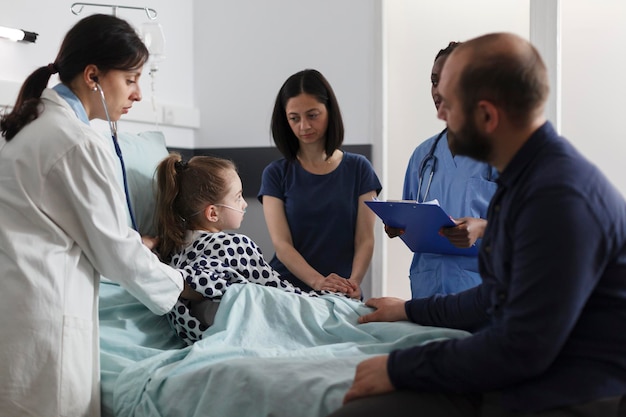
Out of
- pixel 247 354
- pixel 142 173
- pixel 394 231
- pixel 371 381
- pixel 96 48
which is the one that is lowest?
pixel 247 354

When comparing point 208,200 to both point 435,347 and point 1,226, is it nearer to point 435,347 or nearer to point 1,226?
point 1,226

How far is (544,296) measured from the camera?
1246 millimetres

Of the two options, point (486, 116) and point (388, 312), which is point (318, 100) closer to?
point (388, 312)

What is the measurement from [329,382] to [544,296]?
50 cm

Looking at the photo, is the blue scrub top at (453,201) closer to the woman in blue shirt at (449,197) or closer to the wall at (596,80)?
the woman in blue shirt at (449,197)

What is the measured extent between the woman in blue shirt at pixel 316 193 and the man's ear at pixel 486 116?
A: 1504mm

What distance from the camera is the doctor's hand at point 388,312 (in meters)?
2.03

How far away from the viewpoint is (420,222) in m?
2.21

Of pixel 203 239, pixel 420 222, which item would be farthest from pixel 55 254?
pixel 420 222

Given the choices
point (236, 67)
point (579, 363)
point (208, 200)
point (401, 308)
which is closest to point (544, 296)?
point (579, 363)

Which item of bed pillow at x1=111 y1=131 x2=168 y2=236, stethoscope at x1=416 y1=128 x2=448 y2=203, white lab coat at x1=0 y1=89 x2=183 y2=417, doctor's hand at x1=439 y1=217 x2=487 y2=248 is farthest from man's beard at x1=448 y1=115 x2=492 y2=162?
bed pillow at x1=111 y1=131 x2=168 y2=236

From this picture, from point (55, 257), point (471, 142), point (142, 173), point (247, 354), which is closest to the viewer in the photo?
point (471, 142)

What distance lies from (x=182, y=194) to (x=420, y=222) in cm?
81

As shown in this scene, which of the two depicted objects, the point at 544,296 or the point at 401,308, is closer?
the point at 544,296
